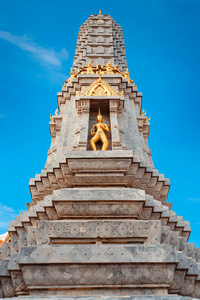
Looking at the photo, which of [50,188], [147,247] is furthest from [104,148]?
[147,247]

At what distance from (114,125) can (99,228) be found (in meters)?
7.42

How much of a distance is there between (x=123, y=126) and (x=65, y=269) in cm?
1024

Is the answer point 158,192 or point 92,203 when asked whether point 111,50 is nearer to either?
point 158,192

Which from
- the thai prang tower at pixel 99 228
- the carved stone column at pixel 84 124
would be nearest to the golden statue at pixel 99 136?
the thai prang tower at pixel 99 228

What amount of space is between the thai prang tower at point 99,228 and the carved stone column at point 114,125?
0.05 m

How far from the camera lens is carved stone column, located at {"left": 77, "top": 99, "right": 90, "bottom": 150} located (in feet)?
54.4

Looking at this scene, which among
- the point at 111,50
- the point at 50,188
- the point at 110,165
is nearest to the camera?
the point at 110,165

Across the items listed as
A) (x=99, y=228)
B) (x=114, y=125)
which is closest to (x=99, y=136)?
(x=114, y=125)

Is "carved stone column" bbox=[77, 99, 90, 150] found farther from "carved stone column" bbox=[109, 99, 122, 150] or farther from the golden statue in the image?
"carved stone column" bbox=[109, 99, 122, 150]

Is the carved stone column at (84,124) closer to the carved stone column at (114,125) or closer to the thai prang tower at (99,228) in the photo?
the thai prang tower at (99,228)

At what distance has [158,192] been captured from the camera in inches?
657

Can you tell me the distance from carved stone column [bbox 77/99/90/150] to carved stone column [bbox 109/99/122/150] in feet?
4.41

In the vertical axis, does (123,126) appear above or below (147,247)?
above

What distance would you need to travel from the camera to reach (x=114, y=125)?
17641 mm
